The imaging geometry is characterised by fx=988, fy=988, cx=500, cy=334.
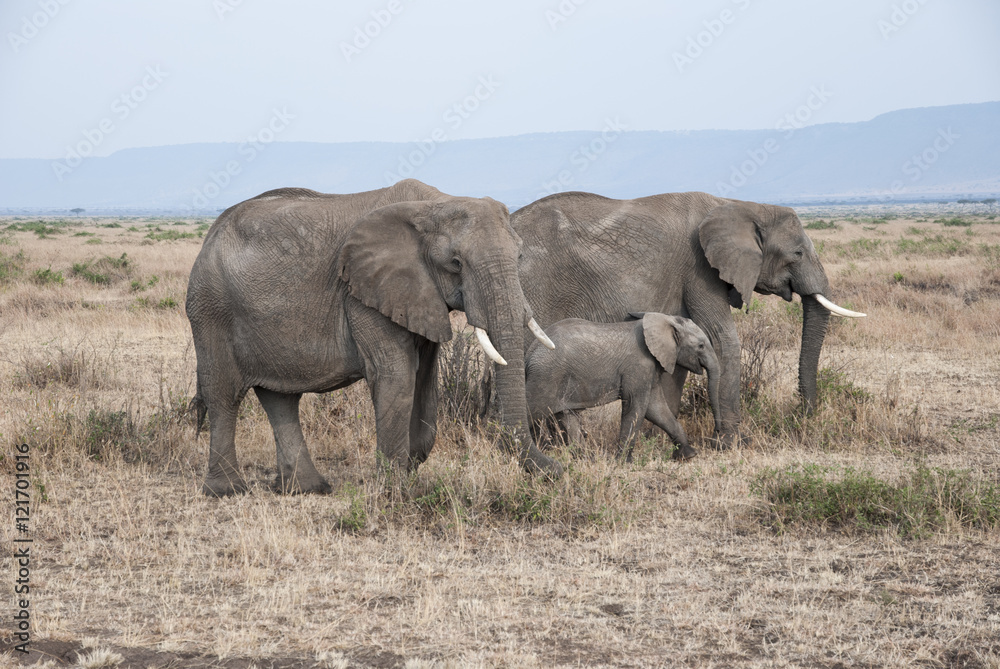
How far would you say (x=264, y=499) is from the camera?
7.61m

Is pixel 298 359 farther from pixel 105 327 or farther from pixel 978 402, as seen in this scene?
pixel 105 327

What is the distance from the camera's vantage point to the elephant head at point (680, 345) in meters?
8.68

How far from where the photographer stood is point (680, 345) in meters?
8.92

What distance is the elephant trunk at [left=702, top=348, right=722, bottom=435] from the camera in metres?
9.02

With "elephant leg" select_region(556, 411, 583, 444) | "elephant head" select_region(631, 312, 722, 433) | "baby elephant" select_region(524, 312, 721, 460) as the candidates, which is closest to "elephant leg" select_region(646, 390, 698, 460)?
"baby elephant" select_region(524, 312, 721, 460)

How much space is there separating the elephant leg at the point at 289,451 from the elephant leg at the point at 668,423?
295 cm

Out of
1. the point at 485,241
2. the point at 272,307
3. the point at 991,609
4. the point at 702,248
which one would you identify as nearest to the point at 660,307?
the point at 702,248

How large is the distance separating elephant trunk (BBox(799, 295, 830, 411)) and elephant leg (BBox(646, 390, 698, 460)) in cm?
169

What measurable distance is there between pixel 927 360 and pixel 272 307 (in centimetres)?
941

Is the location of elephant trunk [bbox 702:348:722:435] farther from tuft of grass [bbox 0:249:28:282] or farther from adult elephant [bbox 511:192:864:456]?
tuft of grass [bbox 0:249:28:282]

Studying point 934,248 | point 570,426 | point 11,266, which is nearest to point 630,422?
point 570,426

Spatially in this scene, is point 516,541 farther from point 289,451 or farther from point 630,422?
point 630,422

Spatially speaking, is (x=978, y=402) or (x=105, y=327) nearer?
(x=978, y=402)

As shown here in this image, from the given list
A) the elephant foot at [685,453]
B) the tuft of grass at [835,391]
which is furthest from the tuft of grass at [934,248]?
the elephant foot at [685,453]
